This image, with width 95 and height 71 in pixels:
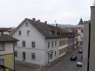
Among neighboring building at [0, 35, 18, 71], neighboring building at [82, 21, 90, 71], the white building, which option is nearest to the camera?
neighboring building at [82, 21, 90, 71]

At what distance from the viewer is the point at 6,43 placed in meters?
15.6

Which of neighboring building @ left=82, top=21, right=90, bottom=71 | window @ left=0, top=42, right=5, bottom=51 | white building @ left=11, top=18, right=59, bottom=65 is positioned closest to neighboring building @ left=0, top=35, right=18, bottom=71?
window @ left=0, top=42, right=5, bottom=51

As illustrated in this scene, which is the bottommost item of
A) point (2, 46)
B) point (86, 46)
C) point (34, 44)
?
point (34, 44)

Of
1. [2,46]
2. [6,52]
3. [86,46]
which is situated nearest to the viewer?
[86,46]

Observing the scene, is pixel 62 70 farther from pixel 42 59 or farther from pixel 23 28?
pixel 23 28

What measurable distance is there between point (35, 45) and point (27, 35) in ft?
11.3

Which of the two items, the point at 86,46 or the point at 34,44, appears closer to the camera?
the point at 86,46

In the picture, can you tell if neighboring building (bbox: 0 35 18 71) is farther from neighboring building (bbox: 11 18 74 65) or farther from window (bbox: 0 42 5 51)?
neighboring building (bbox: 11 18 74 65)

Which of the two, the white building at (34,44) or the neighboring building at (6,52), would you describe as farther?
the white building at (34,44)

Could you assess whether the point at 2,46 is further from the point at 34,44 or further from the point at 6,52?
the point at 34,44

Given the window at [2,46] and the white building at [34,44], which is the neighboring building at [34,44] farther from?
the window at [2,46]

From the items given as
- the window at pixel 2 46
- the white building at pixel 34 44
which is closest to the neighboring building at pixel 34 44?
the white building at pixel 34 44

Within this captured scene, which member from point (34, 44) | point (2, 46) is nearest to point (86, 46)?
point (2, 46)

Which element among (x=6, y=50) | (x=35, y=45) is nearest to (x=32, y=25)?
(x=35, y=45)
